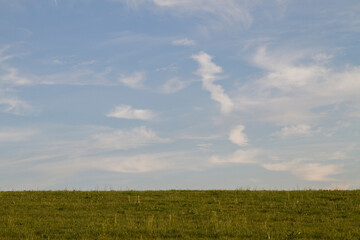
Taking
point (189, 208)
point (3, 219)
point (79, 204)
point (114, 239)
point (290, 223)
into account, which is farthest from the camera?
point (79, 204)

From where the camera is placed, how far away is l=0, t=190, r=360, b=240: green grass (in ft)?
52.9

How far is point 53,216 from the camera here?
2025 cm

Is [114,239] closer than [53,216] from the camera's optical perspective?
Yes

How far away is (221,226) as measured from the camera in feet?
55.8

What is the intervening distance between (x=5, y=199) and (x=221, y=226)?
16.4 m

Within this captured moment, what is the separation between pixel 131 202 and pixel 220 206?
5.51 meters

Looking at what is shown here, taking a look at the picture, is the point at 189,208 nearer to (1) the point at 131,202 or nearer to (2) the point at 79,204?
(1) the point at 131,202

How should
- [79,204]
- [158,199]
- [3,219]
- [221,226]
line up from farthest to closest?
[158,199], [79,204], [3,219], [221,226]

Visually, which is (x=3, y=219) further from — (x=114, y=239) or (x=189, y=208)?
(x=189, y=208)

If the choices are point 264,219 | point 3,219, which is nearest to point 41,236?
point 3,219

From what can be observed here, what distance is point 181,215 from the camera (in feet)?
66.3

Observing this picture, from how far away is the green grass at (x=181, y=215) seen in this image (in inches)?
635

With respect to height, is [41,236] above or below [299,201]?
below

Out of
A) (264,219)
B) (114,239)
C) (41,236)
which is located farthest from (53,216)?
(264,219)
